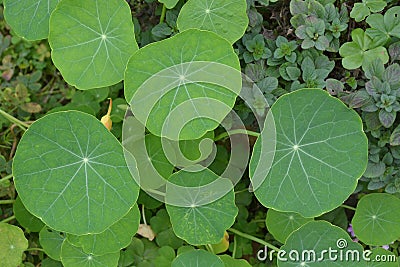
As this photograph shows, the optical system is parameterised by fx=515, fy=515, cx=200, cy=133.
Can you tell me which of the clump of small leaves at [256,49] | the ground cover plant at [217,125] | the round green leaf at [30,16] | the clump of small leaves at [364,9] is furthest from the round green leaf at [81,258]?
the clump of small leaves at [364,9]

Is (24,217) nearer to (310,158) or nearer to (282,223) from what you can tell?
(282,223)

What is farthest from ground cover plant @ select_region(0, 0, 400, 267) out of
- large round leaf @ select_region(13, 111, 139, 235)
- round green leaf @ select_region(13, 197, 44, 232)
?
round green leaf @ select_region(13, 197, 44, 232)

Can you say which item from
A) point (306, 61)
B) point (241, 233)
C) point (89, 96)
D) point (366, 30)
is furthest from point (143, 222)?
point (366, 30)

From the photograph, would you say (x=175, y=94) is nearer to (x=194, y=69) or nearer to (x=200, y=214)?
(x=194, y=69)

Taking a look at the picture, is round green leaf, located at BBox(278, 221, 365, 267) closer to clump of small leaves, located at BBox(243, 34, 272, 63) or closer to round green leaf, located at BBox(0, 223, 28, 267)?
clump of small leaves, located at BBox(243, 34, 272, 63)

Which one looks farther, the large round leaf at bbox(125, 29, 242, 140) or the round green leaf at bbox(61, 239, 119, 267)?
the round green leaf at bbox(61, 239, 119, 267)

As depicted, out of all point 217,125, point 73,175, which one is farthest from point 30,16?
point 217,125
